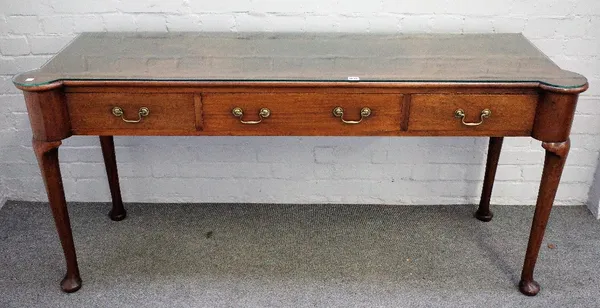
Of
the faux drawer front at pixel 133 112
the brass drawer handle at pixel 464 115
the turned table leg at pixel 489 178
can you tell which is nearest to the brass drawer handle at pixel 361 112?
the brass drawer handle at pixel 464 115

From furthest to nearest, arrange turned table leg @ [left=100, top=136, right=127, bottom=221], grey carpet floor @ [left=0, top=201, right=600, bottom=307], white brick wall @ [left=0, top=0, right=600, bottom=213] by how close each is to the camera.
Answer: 1. turned table leg @ [left=100, top=136, right=127, bottom=221]
2. white brick wall @ [left=0, top=0, right=600, bottom=213]
3. grey carpet floor @ [left=0, top=201, right=600, bottom=307]

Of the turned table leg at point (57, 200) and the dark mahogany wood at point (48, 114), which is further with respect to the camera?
the turned table leg at point (57, 200)

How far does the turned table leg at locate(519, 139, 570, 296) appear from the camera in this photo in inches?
75.8

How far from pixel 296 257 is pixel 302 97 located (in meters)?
0.84

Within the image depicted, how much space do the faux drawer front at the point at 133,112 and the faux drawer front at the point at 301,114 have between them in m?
0.06

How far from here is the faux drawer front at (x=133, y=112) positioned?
1.88 m

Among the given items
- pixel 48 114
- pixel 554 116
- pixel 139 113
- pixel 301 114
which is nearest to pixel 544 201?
pixel 554 116

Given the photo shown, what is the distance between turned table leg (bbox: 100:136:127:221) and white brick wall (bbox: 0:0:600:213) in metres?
0.12

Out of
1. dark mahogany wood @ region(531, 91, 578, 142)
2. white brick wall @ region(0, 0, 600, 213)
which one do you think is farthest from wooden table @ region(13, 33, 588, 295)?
white brick wall @ region(0, 0, 600, 213)

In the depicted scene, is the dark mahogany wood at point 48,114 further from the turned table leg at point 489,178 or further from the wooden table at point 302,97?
the turned table leg at point 489,178

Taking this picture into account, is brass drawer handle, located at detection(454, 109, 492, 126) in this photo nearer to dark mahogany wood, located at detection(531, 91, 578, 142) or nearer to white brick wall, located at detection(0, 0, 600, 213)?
dark mahogany wood, located at detection(531, 91, 578, 142)

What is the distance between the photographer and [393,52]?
6.88 feet

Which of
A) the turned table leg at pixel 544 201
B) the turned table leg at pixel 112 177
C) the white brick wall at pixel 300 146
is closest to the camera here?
the turned table leg at pixel 544 201

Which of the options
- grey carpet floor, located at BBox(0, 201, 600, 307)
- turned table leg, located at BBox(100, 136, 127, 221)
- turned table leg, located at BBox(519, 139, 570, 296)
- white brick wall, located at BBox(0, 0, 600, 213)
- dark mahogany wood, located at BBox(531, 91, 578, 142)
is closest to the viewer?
dark mahogany wood, located at BBox(531, 91, 578, 142)
